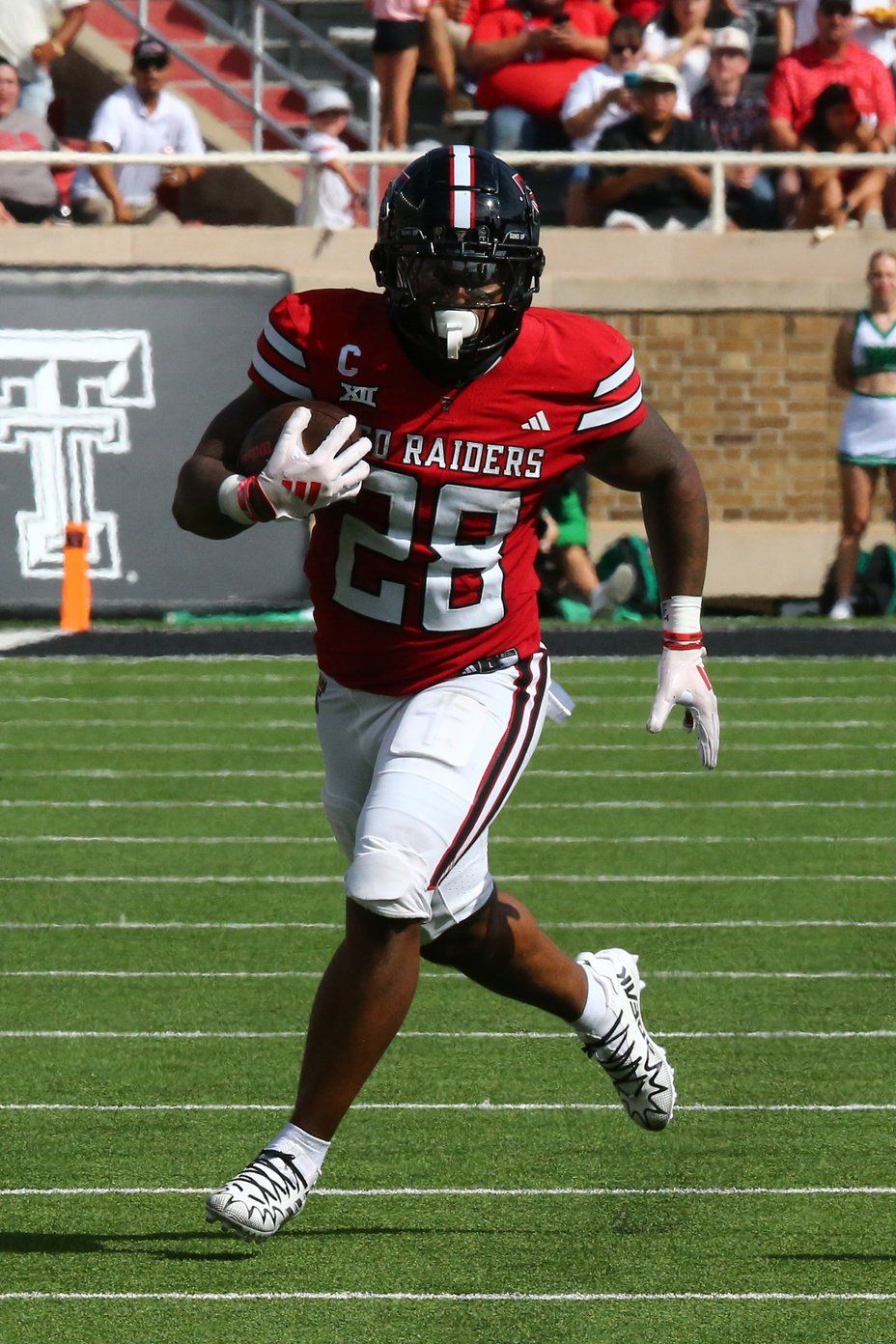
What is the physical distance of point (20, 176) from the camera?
1455 cm

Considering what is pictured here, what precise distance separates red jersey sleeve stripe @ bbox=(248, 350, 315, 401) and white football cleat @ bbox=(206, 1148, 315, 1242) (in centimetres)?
131

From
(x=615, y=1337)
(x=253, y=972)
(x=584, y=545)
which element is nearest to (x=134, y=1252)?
(x=615, y=1337)

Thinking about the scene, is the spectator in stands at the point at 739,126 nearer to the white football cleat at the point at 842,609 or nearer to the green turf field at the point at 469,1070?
the white football cleat at the point at 842,609

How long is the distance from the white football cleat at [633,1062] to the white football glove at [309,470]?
48.3 inches

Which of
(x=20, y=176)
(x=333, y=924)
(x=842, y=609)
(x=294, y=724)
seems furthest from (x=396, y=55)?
(x=333, y=924)

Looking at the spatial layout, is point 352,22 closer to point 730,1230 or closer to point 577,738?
point 577,738

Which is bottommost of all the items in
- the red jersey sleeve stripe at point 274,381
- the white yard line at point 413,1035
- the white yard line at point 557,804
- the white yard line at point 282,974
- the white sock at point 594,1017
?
the white yard line at point 557,804

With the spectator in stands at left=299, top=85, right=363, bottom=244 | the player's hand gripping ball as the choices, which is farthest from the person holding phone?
the player's hand gripping ball

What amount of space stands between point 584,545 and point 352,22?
6.10 metres

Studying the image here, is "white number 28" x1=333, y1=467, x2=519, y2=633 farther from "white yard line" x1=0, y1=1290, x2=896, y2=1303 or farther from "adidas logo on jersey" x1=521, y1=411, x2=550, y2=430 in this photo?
"white yard line" x1=0, y1=1290, x2=896, y2=1303

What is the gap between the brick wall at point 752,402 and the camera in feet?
48.7

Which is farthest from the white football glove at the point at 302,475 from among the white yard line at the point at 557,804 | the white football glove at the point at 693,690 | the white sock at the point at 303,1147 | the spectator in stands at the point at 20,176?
the spectator in stands at the point at 20,176

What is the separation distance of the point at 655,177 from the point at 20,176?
3.92 m

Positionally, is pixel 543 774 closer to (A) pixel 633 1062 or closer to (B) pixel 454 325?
(A) pixel 633 1062
